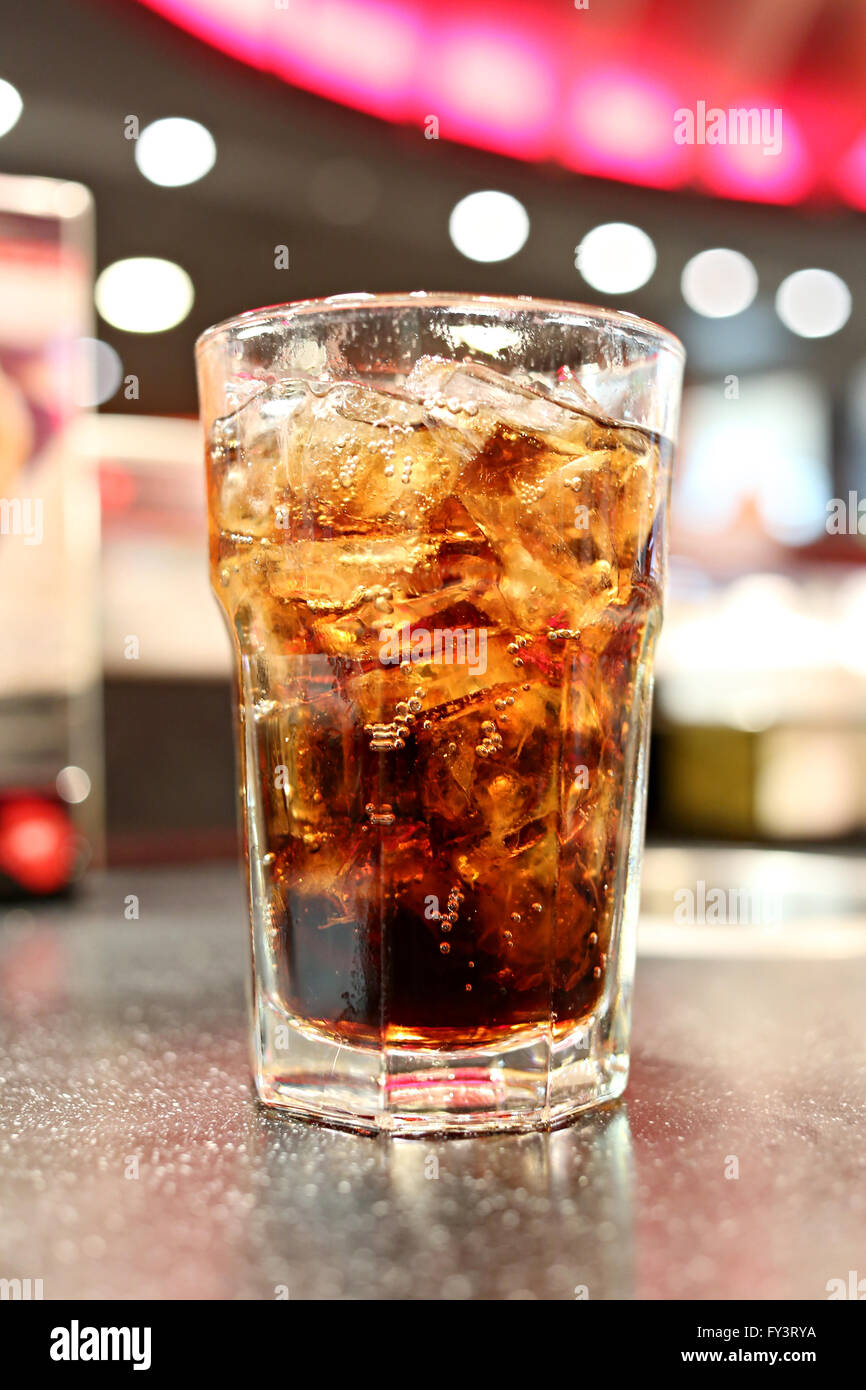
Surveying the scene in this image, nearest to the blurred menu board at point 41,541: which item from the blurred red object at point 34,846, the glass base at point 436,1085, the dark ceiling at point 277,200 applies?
the blurred red object at point 34,846

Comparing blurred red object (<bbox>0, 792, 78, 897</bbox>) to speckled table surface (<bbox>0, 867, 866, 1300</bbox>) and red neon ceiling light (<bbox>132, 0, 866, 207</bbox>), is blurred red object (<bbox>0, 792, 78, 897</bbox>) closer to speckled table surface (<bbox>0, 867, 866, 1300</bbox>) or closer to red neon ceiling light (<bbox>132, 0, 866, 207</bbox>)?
speckled table surface (<bbox>0, 867, 866, 1300</bbox>)

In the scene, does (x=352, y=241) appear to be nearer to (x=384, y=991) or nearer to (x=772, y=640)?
(x=772, y=640)

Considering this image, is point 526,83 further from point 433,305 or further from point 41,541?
point 433,305

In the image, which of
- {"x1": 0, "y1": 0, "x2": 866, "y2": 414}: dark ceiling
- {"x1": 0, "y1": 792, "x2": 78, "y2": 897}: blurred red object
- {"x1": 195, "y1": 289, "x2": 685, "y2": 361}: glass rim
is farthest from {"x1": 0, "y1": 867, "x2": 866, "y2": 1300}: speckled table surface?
{"x1": 0, "y1": 0, "x2": 866, "y2": 414}: dark ceiling

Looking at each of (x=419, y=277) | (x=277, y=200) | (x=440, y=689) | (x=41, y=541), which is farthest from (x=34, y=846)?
(x=419, y=277)

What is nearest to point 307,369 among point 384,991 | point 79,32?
point 384,991

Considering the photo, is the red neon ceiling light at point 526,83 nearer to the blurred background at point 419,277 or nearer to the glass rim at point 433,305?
the blurred background at point 419,277
